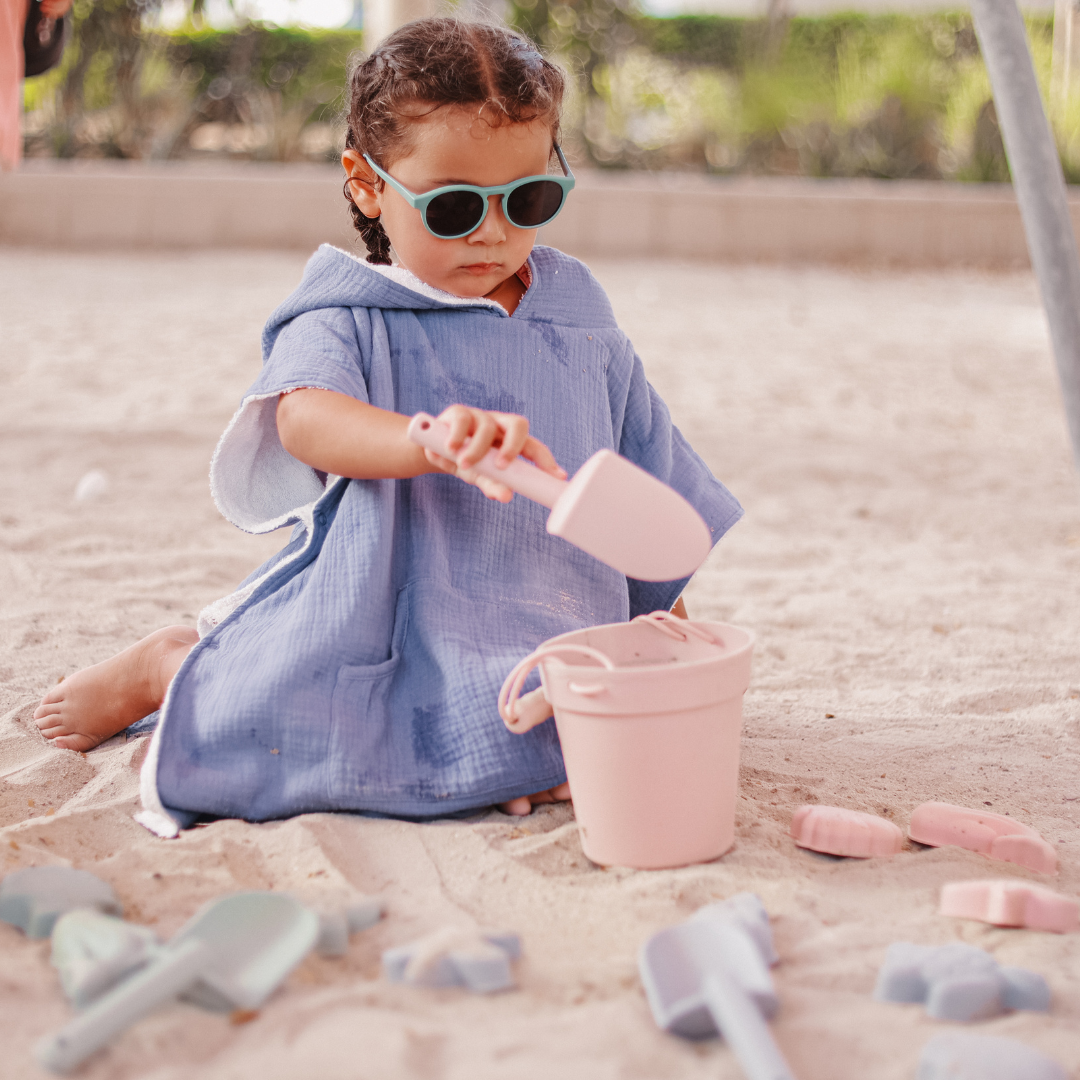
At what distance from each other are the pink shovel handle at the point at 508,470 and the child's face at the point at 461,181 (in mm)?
415

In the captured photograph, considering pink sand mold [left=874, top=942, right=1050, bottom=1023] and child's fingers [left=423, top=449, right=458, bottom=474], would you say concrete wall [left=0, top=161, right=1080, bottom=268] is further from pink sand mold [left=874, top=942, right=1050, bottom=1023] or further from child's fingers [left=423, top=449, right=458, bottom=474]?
pink sand mold [left=874, top=942, right=1050, bottom=1023]

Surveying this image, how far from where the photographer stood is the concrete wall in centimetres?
812

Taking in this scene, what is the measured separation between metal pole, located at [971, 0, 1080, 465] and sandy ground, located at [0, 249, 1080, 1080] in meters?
0.58

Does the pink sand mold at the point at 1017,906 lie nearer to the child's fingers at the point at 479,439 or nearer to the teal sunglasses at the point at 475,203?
the child's fingers at the point at 479,439

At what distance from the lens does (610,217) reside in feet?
27.8

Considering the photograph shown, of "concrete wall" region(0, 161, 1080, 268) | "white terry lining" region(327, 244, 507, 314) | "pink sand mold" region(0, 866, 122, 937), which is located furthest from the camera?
"concrete wall" region(0, 161, 1080, 268)

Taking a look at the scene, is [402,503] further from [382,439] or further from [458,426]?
[458,426]

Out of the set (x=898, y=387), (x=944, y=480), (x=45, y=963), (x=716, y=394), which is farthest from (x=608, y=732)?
(x=898, y=387)

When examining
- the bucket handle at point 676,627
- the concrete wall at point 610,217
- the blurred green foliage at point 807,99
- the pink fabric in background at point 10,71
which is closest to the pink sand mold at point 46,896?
the bucket handle at point 676,627

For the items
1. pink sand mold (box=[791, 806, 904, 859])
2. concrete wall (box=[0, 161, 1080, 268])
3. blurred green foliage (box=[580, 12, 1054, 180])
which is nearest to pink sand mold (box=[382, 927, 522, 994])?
pink sand mold (box=[791, 806, 904, 859])

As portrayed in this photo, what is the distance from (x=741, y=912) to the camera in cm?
124

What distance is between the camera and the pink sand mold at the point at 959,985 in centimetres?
112

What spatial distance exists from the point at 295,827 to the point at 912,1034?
2.39 feet

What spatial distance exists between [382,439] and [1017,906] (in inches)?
34.2
